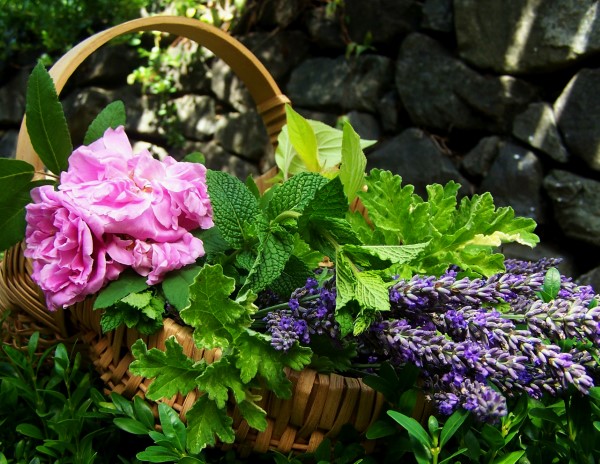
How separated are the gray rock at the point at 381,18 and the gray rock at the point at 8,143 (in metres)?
1.89

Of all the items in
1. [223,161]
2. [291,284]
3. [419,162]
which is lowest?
[223,161]

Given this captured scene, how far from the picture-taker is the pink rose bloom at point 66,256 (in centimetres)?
60

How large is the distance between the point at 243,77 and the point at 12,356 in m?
0.55

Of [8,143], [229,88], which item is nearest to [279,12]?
[229,88]

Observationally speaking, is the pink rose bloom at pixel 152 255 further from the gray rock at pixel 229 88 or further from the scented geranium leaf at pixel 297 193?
the gray rock at pixel 229 88

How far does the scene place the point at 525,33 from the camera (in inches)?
93.0

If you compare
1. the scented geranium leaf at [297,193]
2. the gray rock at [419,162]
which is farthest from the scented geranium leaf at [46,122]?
the gray rock at [419,162]

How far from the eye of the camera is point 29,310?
0.67m

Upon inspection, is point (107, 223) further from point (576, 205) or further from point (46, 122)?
point (576, 205)

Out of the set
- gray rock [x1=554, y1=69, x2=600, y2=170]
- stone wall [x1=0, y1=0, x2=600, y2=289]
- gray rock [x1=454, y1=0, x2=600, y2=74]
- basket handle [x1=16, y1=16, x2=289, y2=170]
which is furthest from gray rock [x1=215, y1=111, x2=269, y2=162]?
basket handle [x1=16, y1=16, x2=289, y2=170]

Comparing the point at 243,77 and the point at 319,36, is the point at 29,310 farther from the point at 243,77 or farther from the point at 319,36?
the point at 319,36

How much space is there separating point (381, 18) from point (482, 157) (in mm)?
782

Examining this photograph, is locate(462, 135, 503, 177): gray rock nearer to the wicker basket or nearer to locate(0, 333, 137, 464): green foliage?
the wicker basket

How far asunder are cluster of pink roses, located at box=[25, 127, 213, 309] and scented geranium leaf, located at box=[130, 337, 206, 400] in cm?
13
